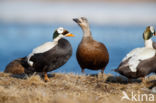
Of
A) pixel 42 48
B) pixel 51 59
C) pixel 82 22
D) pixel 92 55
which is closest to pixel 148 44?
pixel 92 55

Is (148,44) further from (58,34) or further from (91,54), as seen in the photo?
(58,34)

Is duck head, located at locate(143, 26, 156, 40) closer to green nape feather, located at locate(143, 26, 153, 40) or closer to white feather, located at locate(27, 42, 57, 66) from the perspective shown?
green nape feather, located at locate(143, 26, 153, 40)

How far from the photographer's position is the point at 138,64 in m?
7.91

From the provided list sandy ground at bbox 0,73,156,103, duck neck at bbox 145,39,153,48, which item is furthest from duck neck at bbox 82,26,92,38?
duck neck at bbox 145,39,153,48

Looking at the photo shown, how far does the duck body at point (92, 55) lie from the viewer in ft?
31.0

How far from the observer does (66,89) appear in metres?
7.44

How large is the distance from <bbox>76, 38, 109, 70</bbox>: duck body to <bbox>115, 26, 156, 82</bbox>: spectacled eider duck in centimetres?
133

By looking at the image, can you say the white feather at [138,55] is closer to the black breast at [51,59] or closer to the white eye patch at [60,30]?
the black breast at [51,59]

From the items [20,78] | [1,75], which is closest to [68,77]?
[20,78]

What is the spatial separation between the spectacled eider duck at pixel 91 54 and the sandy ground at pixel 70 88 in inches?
17.3

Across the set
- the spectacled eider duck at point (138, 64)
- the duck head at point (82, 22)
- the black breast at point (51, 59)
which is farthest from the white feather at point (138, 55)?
the duck head at point (82, 22)

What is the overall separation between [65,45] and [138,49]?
1722mm

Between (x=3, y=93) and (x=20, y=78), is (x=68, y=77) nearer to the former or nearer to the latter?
(x=20, y=78)

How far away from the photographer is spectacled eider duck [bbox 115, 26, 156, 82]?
7.84m
